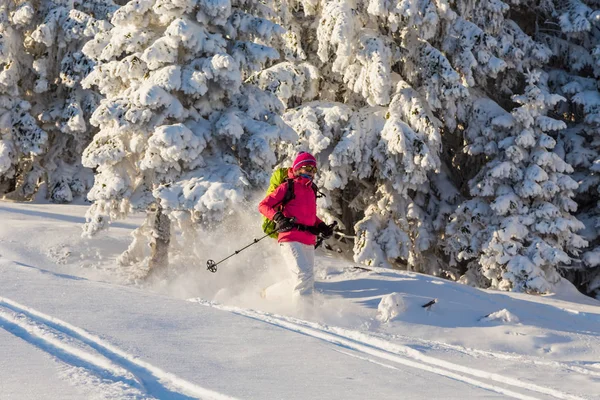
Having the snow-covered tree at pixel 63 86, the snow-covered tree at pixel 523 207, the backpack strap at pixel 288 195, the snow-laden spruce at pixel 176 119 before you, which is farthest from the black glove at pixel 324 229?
the snow-covered tree at pixel 63 86

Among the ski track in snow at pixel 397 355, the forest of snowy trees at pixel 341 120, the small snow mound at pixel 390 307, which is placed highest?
the forest of snowy trees at pixel 341 120

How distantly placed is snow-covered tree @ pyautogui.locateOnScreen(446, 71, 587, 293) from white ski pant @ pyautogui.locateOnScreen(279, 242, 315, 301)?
8397 millimetres

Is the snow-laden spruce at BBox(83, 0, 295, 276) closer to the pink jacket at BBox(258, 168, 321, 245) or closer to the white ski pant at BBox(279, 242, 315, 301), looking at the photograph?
the pink jacket at BBox(258, 168, 321, 245)

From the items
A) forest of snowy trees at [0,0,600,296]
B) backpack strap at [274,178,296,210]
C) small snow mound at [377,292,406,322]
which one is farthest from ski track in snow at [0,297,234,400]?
small snow mound at [377,292,406,322]

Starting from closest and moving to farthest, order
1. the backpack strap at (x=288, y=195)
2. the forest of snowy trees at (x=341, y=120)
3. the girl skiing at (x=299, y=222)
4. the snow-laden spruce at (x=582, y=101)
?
1. the girl skiing at (x=299, y=222)
2. the backpack strap at (x=288, y=195)
3. the forest of snowy trees at (x=341, y=120)
4. the snow-laden spruce at (x=582, y=101)

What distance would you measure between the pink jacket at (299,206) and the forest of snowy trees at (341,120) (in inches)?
36.9

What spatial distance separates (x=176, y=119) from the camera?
37.0 ft

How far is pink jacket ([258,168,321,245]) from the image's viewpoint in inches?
372

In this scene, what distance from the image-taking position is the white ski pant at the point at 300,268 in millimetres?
9422

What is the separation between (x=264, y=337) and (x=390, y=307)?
4.00 metres

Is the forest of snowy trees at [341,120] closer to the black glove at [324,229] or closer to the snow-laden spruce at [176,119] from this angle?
the snow-laden spruce at [176,119]

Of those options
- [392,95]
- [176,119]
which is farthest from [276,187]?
[392,95]

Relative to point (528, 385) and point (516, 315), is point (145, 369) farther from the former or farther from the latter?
point (516, 315)

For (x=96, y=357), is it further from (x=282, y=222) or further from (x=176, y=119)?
(x=176, y=119)
